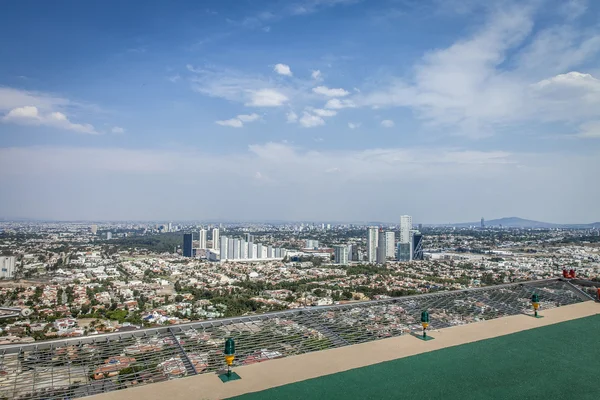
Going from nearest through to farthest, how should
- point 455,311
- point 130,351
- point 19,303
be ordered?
point 130,351 → point 455,311 → point 19,303

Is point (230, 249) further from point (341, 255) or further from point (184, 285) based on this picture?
point (184, 285)

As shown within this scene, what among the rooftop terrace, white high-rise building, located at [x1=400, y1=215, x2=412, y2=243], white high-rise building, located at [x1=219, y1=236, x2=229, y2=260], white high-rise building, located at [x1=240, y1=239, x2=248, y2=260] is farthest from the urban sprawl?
white high-rise building, located at [x1=400, y1=215, x2=412, y2=243]

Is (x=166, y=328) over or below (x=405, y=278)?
over

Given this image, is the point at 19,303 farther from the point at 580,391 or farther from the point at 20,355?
the point at 580,391

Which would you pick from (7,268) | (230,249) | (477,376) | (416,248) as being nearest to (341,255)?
(416,248)

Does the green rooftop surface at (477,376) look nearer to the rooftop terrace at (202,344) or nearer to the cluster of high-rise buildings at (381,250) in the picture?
the rooftop terrace at (202,344)

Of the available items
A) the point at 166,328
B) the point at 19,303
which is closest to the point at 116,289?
the point at 19,303

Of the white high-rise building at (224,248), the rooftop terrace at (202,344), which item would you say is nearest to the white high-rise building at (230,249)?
the white high-rise building at (224,248)
